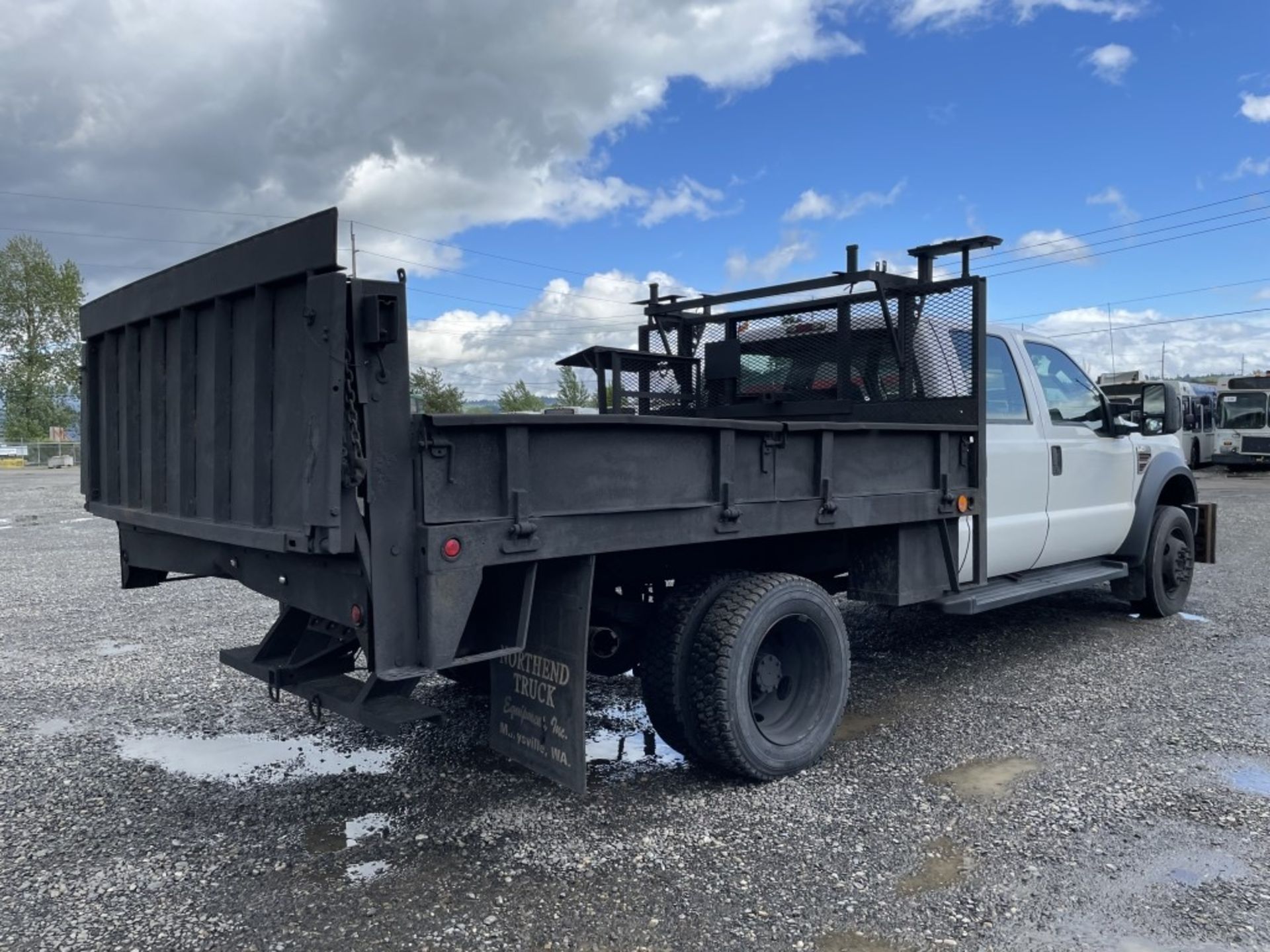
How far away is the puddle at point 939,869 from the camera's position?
321 centimetres

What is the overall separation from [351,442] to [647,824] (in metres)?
1.93

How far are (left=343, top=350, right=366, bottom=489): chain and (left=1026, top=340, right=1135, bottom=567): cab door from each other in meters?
4.63

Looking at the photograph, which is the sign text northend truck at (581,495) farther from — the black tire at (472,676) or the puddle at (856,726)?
the puddle at (856,726)

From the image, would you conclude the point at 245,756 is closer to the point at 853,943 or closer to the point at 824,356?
the point at 853,943

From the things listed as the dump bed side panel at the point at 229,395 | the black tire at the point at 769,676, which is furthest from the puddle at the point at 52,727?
the black tire at the point at 769,676

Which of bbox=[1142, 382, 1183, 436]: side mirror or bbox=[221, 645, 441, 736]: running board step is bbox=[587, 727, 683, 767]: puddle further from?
bbox=[1142, 382, 1183, 436]: side mirror

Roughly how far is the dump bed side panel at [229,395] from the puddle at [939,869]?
2.24 m

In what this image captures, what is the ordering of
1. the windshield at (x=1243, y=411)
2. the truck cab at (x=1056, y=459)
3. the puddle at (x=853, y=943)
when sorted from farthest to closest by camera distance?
1. the windshield at (x=1243, y=411)
2. the truck cab at (x=1056, y=459)
3. the puddle at (x=853, y=943)

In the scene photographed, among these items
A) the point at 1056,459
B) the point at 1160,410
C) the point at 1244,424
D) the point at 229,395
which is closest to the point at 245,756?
the point at 229,395

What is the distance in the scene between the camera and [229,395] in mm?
3479

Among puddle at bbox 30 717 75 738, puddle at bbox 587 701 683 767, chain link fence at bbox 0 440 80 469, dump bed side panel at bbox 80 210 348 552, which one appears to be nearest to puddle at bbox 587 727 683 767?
puddle at bbox 587 701 683 767

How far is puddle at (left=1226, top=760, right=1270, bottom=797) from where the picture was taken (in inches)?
158

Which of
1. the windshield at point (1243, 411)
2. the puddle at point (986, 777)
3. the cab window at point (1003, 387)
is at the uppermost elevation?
the windshield at point (1243, 411)

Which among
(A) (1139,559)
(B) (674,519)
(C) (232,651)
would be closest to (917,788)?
(B) (674,519)
